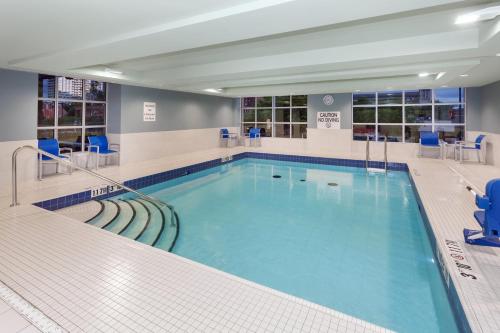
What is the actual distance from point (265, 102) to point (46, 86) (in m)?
7.44

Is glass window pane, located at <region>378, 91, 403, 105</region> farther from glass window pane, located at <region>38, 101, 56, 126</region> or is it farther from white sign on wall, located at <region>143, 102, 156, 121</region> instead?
glass window pane, located at <region>38, 101, 56, 126</region>

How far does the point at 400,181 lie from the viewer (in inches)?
269

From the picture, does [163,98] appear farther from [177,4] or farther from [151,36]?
[177,4]

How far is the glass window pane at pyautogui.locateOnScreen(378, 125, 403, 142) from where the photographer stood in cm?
941

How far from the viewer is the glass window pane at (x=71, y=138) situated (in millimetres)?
6556

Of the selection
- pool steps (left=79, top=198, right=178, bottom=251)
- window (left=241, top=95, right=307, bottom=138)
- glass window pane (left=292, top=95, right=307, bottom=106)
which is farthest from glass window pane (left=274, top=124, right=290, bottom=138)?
pool steps (left=79, top=198, right=178, bottom=251)

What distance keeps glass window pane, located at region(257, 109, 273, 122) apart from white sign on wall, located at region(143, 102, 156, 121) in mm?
4788

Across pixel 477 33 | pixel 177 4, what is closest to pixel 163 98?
pixel 177 4

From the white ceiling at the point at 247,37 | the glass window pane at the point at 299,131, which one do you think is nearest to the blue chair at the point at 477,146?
the white ceiling at the point at 247,37

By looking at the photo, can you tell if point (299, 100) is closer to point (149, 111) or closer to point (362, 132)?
point (362, 132)

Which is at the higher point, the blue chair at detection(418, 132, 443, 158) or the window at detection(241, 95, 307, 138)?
the window at detection(241, 95, 307, 138)

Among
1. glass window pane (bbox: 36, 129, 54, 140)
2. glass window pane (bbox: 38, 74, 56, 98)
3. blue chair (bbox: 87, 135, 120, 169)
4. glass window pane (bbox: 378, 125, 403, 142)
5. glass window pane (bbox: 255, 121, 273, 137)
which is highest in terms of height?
glass window pane (bbox: 38, 74, 56, 98)

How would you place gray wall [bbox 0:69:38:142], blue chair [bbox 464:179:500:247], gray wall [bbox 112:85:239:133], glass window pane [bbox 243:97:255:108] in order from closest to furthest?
1. blue chair [bbox 464:179:500:247]
2. gray wall [bbox 0:69:38:142]
3. gray wall [bbox 112:85:239:133]
4. glass window pane [bbox 243:97:255:108]

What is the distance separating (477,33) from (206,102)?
A: 26.5ft
